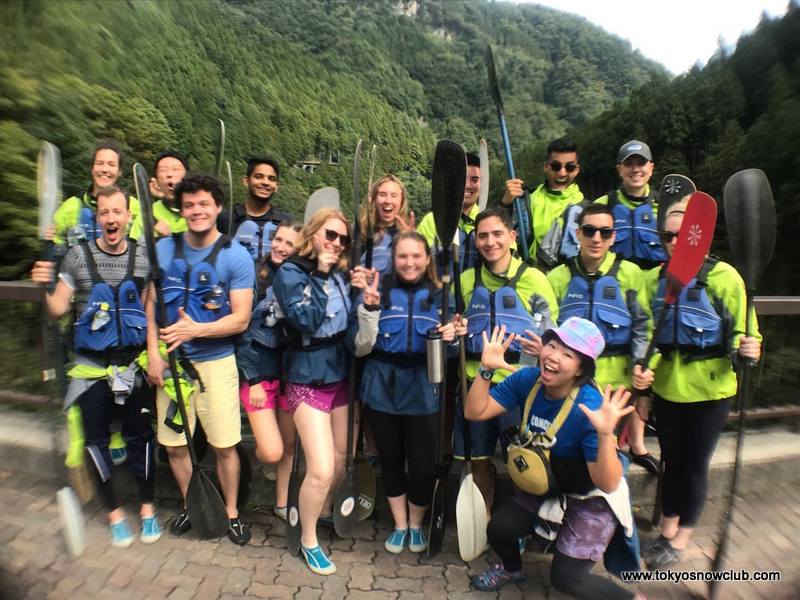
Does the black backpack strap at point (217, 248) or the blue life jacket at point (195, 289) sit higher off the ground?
the black backpack strap at point (217, 248)

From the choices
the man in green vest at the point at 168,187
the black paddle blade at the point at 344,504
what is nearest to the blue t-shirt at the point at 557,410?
the black paddle blade at the point at 344,504

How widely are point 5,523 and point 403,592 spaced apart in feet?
8.82

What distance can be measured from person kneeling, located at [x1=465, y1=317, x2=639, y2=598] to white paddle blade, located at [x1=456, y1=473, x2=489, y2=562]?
0.31 meters

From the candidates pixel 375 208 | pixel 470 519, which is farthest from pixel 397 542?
pixel 375 208

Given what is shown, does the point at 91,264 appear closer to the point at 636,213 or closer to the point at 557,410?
the point at 557,410

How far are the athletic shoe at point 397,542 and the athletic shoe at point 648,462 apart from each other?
66.1 inches

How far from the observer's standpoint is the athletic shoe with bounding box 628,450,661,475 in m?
3.58

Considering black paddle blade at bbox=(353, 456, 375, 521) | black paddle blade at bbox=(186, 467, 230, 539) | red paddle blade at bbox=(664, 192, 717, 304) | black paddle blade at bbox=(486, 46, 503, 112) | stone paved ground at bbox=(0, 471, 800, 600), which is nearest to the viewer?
red paddle blade at bbox=(664, 192, 717, 304)

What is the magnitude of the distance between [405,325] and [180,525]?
201 cm

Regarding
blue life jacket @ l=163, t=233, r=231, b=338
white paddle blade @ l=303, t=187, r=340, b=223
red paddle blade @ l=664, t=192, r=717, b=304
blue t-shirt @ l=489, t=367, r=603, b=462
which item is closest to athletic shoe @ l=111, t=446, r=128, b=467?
blue life jacket @ l=163, t=233, r=231, b=338

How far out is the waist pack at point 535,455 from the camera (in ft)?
8.43

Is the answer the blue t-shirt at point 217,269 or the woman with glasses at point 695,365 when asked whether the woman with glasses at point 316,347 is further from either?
the woman with glasses at point 695,365

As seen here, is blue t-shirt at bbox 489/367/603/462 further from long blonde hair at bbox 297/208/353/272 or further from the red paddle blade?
long blonde hair at bbox 297/208/353/272

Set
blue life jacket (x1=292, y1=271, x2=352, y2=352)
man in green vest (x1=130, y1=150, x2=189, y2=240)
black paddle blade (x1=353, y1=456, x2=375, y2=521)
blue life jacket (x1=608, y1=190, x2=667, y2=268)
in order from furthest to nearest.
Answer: man in green vest (x1=130, y1=150, x2=189, y2=240) → blue life jacket (x1=608, y1=190, x2=667, y2=268) → black paddle blade (x1=353, y1=456, x2=375, y2=521) → blue life jacket (x1=292, y1=271, x2=352, y2=352)
